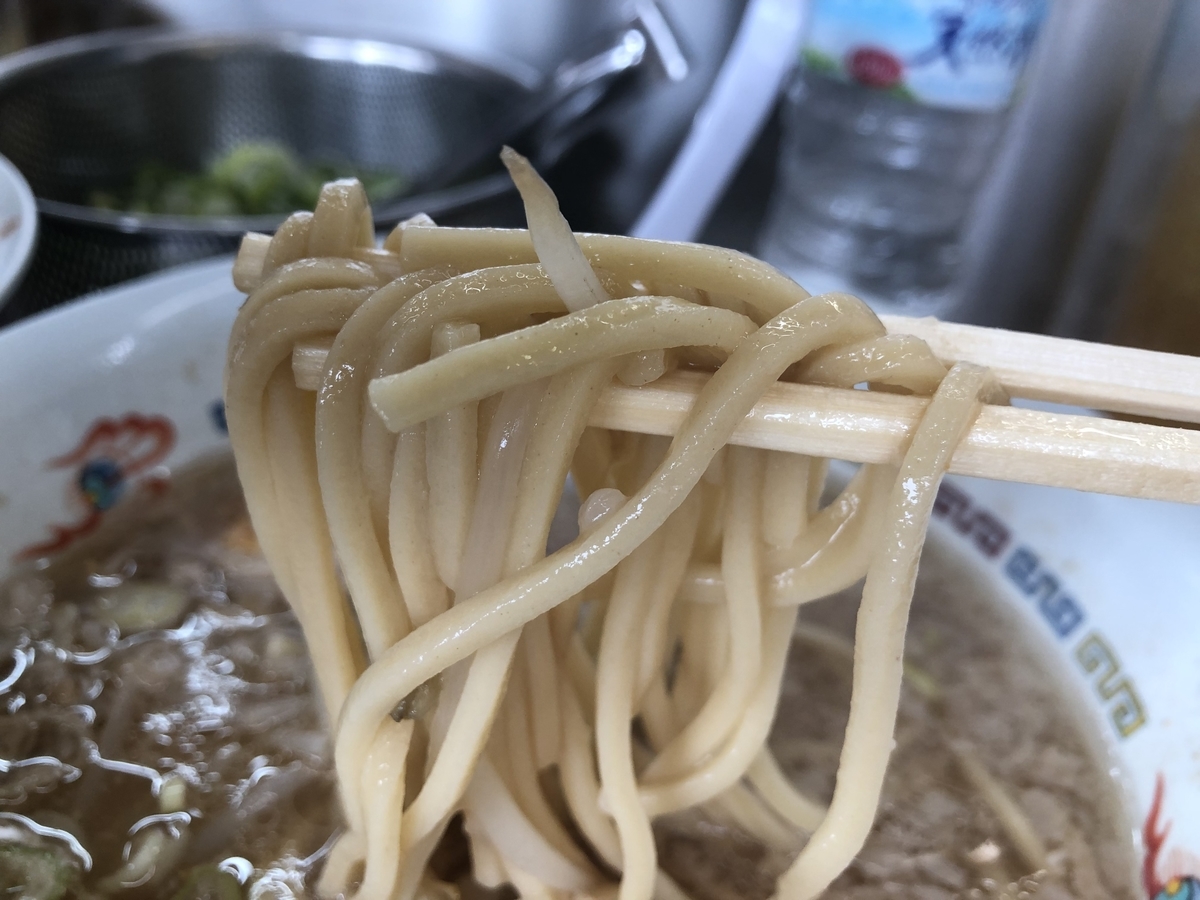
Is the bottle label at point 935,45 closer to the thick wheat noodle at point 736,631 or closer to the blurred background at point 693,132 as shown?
the blurred background at point 693,132

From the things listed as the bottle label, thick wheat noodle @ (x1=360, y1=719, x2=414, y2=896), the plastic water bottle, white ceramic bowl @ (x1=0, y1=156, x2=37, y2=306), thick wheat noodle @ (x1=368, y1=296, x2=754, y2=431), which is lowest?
thick wheat noodle @ (x1=360, y1=719, x2=414, y2=896)

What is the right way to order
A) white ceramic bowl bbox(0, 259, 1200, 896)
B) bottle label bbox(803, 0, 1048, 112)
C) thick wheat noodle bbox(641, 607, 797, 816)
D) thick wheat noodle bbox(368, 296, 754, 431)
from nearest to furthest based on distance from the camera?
thick wheat noodle bbox(368, 296, 754, 431), thick wheat noodle bbox(641, 607, 797, 816), white ceramic bowl bbox(0, 259, 1200, 896), bottle label bbox(803, 0, 1048, 112)

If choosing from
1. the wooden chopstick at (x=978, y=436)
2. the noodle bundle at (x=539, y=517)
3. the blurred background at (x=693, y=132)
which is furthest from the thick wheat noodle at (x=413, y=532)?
the blurred background at (x=693, y=132)

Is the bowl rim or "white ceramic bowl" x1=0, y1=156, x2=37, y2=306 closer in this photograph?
"white ceramic bowl" x1=0, y1=156, x2=37, y2=306

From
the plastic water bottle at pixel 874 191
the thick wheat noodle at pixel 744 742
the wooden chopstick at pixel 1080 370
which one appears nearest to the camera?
the wooden chopstick at pixel 1080 370

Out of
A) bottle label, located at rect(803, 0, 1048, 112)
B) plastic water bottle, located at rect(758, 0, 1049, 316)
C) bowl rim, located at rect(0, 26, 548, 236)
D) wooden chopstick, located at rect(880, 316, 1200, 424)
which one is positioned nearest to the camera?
wooden chopstick, located at rect(880, 316, 1200, 424)

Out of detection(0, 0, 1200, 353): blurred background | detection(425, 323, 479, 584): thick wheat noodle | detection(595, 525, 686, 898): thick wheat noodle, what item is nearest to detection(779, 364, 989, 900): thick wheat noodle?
detection(595, 525, 686, 898): thick wheat noodle

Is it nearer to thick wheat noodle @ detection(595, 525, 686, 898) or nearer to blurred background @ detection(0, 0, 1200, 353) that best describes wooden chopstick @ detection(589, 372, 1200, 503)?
thick wheat noodle @ detection(595, 525, 686, 898)
